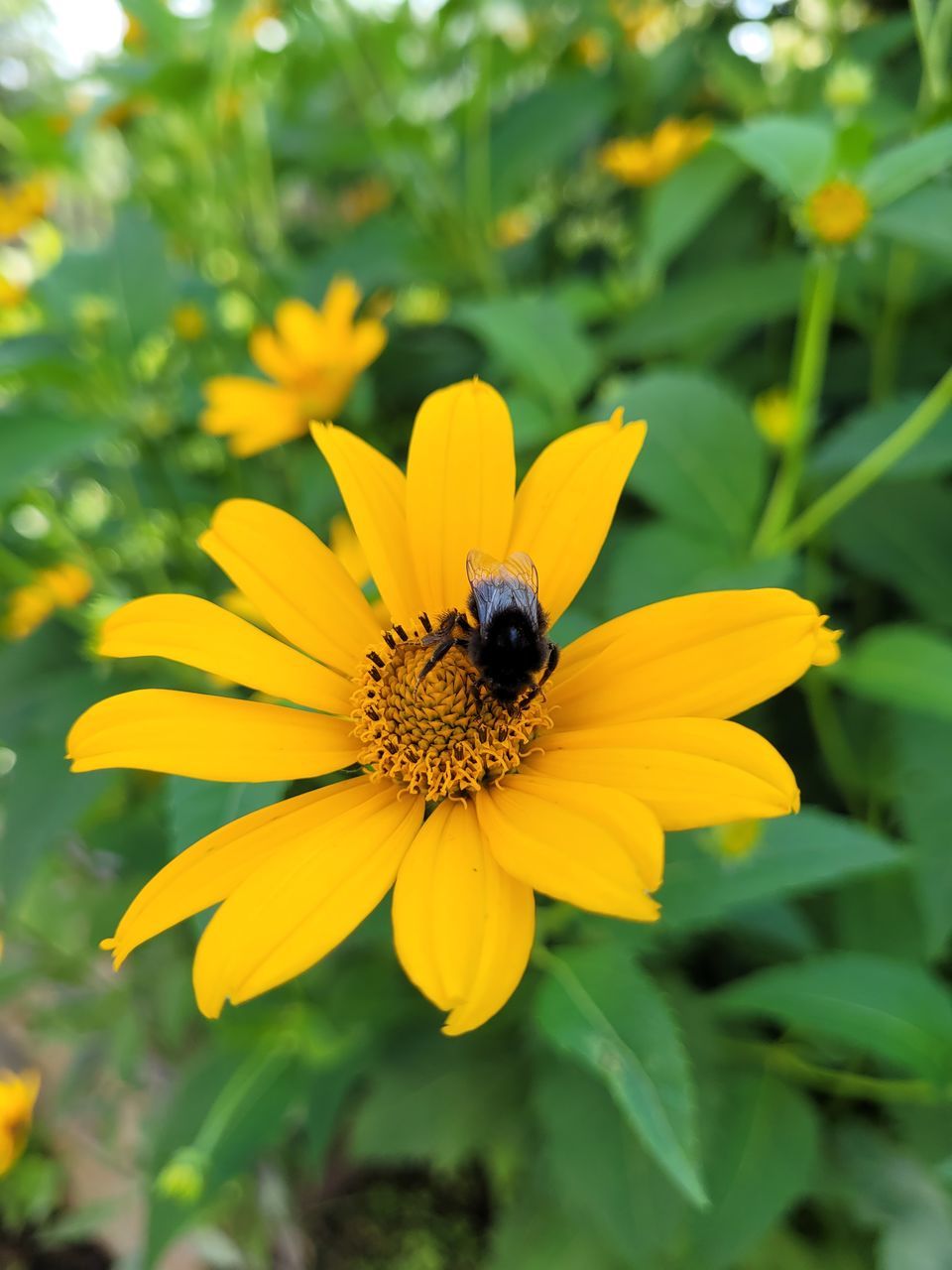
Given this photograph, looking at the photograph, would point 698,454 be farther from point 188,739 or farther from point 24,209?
point 24,209

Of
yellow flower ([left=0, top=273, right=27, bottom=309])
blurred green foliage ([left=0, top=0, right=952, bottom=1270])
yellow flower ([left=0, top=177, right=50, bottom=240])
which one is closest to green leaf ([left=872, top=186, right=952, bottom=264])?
blurred green foliage ([left=0, top=0, right=952, bottom=1270])

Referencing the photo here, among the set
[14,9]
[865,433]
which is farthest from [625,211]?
[14,9]

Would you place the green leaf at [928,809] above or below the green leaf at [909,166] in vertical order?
below

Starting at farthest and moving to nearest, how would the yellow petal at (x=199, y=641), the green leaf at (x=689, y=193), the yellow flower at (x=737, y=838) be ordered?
the green leaf at (x=689, y=193), the yellow flower at (x=737, y=838), the yellow petal at (x=199, y=641)

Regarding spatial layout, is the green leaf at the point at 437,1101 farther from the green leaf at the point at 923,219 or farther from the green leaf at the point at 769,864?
the green leaf at the point at 923,219

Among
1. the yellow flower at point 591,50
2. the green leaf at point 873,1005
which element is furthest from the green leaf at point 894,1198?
the yellow flower at point 591,50

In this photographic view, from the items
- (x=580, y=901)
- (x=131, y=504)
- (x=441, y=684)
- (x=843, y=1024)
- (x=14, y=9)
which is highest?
(x=14, y=9)

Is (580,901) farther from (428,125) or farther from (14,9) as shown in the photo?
(14,9)
